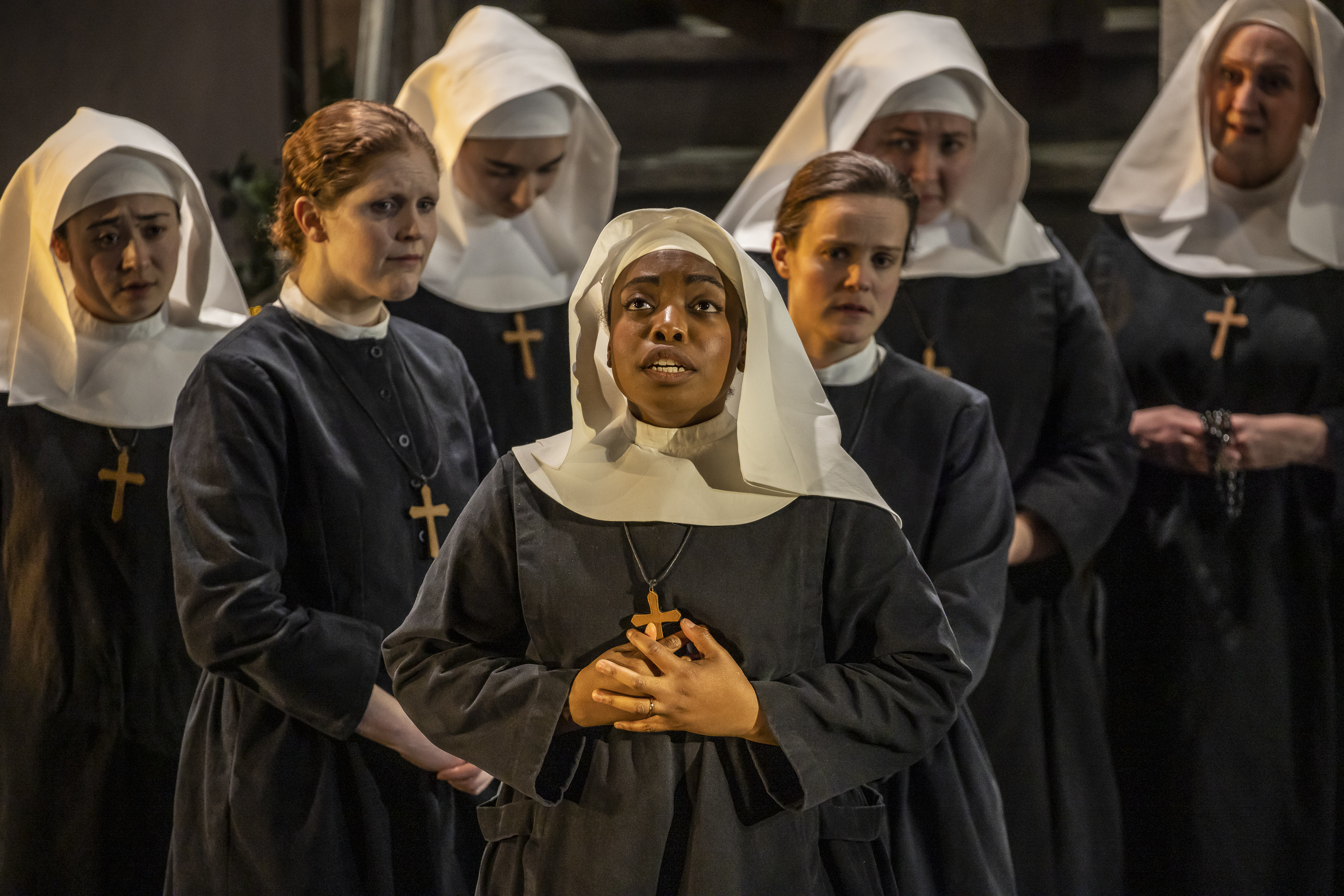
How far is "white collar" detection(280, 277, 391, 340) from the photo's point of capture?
A: 278cm

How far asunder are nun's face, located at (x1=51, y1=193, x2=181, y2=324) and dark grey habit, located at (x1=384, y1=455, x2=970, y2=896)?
1.61 meters

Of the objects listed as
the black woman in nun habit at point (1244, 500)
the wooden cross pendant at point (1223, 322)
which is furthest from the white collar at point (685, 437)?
the wooden cross pendant at point (1223, 322)

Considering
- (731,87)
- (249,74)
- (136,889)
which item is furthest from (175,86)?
(136,889)

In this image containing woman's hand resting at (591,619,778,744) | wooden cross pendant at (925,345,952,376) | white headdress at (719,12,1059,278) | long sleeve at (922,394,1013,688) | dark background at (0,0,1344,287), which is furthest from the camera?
dark background at (0,0,1344,287)

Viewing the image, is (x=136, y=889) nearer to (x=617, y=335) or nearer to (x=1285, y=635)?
(x=617, y=335)

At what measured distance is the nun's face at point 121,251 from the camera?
329 centimetres

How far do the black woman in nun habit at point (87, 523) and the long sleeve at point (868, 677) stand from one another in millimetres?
1916

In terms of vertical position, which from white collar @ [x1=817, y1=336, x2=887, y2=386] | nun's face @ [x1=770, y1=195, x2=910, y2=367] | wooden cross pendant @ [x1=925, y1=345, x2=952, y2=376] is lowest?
wooden cross pendant @ [x1=925, y1=345, x2=952, y2=376]

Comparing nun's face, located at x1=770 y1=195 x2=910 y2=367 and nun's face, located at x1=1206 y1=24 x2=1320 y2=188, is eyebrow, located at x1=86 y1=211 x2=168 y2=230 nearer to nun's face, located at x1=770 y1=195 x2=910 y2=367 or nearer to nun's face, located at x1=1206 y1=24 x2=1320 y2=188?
nun's face, located at x1=770 y1=195 x2=910 y2=367

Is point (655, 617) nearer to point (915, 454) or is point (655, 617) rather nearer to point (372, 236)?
point (915, 454)

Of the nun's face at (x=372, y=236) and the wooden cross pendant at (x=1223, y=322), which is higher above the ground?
the nun's face at (x=372, y=236)

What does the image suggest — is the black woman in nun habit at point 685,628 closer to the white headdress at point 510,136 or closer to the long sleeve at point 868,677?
the long sleeve at point 868,677

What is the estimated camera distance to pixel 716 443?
83.6 inches

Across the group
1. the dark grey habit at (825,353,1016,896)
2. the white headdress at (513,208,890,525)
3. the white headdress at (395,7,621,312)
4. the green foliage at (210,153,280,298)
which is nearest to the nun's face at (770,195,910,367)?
the dark grey habit at (825,353,1016,896)
